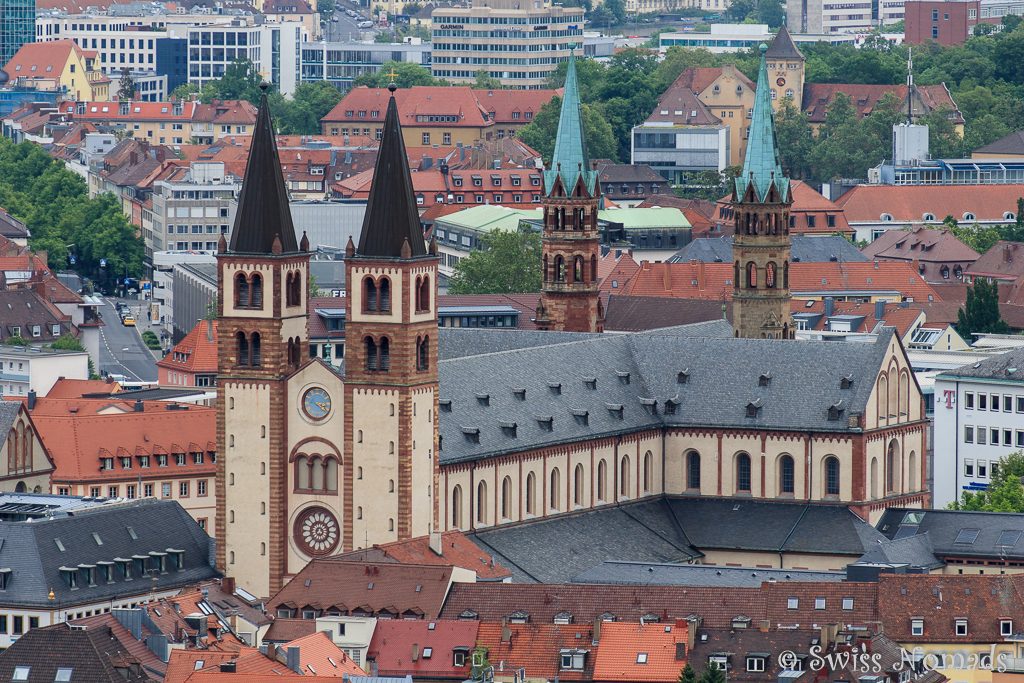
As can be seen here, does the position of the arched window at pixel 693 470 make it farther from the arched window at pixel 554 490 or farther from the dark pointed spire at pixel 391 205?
the dark pointed spire at pixel 391 205

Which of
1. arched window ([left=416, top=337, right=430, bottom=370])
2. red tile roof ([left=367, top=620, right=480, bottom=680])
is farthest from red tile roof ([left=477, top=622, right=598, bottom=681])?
arched window ([left=416, top=337, right=430, bottom=370])

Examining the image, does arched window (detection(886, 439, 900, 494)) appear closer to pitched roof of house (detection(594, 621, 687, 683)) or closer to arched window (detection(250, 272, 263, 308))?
arched window (detection(250, 272, 263, 308))

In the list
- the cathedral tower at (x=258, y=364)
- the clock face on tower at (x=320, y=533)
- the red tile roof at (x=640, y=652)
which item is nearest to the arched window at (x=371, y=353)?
the cathedral tower at (x=258, y=364)

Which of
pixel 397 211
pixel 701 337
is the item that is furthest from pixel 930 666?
pixel 701 337

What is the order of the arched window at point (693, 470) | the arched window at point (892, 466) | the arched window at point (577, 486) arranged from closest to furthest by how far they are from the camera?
the arched window at point (577, 486) < the arched window at point (892, 466) < the arched window at point (693, 470)

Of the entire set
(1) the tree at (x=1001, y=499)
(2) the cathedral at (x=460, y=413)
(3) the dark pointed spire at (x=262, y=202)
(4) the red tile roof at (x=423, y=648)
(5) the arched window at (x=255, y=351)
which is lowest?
(1) the tree at (x=1001, y=499)
